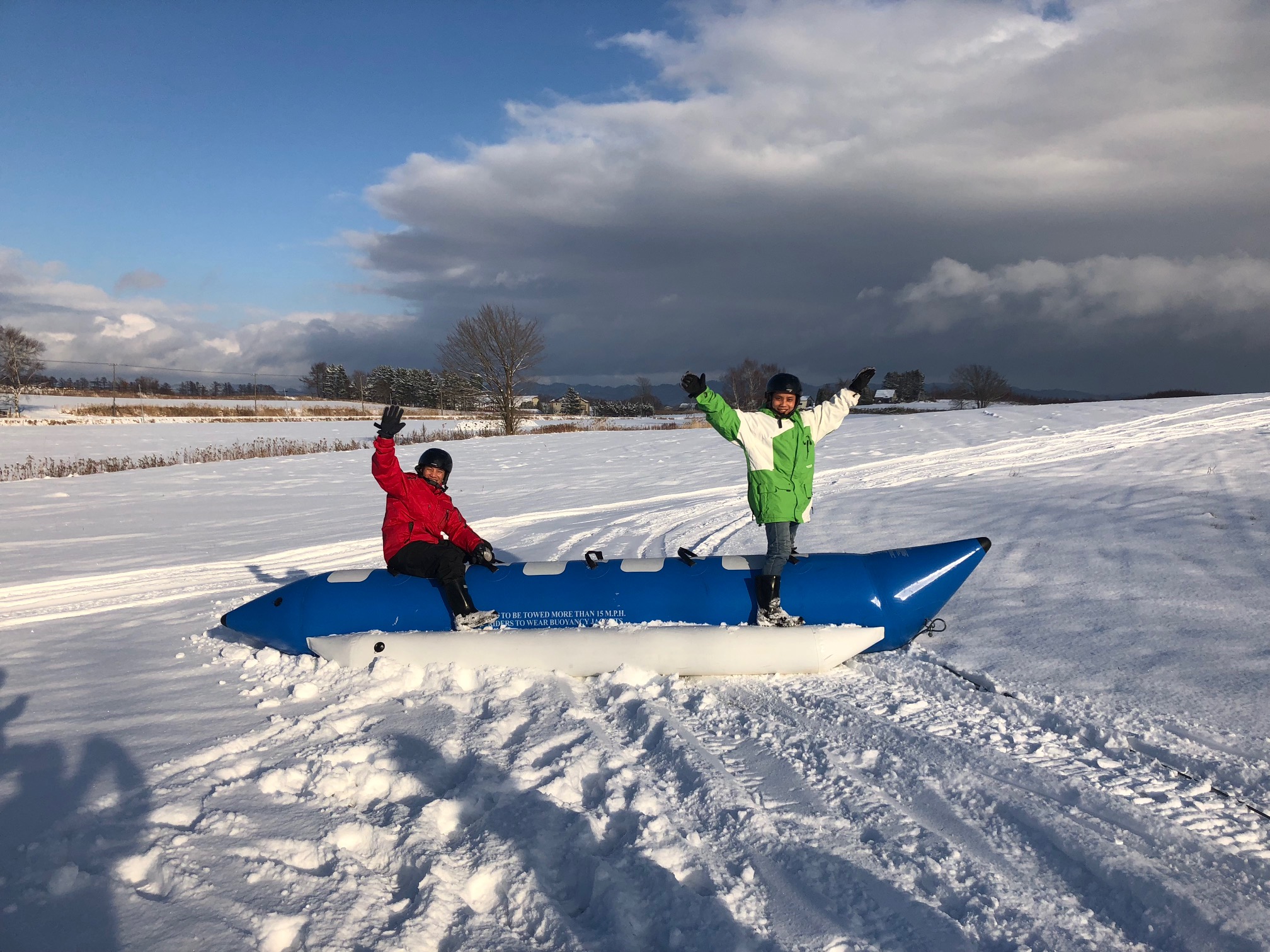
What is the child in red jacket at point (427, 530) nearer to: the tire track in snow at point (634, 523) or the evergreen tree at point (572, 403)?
the tire track in snow at point (634, 523)

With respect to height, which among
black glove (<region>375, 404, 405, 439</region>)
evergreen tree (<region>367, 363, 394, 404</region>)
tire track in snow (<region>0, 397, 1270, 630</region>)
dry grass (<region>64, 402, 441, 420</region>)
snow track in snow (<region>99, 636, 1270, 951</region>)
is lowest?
snow track in snow (<region>99, 636, 1270, 951</region>)

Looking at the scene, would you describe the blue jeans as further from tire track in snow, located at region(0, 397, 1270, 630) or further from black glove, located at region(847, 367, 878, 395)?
tire track in snow, located at region(0, 397, 1270, 630)

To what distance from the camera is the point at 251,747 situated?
11.8 feet

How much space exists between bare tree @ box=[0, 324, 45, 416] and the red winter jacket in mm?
47653

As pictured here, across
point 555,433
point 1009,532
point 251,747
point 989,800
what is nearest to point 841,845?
point 989,800

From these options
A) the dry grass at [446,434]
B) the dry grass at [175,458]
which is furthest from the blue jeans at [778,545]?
the dry grass at [446,434]

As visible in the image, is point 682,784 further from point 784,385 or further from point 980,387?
point 980,387

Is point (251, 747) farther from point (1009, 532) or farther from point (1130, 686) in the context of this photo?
point (1009, 532)

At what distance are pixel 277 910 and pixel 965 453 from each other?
14730mm

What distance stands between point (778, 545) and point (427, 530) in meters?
2.48

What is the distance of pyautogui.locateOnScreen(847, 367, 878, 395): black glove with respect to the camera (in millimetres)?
5055

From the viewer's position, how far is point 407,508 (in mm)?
4973

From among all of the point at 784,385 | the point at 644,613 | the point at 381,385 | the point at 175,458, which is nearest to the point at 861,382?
the point at 784,385

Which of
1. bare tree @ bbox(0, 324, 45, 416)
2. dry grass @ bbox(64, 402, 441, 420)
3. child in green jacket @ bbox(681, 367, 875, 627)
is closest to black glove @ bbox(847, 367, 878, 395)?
child in green jacket @ bbox(681, 367, 875, 627)
